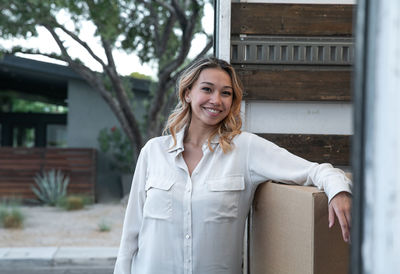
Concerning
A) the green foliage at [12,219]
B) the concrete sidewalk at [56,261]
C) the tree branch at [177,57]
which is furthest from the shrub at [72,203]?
the concrete sidewalk at [56,261]

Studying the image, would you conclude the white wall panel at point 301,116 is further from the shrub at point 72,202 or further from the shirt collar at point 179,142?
the shrub at point 72,202

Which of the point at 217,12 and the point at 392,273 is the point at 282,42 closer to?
the point at 217,12

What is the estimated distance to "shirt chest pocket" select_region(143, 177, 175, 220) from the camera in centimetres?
189

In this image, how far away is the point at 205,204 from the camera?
6.07 feet

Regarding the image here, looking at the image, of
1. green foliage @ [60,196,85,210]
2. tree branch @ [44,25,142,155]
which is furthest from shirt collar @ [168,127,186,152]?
green foliage @ [60,196,85,210]

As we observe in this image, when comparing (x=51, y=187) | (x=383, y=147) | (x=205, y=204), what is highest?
(x=383, y=147)

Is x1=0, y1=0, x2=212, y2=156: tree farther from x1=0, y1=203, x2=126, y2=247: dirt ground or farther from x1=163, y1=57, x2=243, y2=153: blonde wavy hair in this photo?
x1=163, y1=57, x2=243, y2=153: blonde wavy hair

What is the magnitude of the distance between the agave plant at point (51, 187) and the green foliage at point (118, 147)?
1378 millimetres

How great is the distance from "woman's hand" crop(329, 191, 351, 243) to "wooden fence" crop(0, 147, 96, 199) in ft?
35.7

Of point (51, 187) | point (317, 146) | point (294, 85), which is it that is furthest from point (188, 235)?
point (51, 187)

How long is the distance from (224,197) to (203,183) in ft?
0.30

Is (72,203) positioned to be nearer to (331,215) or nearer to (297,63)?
(297,63)

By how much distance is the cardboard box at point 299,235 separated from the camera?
1.43 m

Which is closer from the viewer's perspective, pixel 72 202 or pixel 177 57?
pixel 177 57
